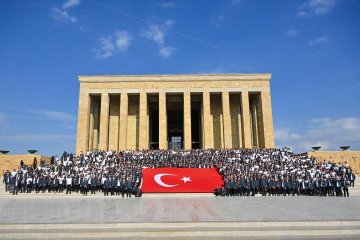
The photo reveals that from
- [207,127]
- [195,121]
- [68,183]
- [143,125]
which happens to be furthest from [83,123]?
[195,121]

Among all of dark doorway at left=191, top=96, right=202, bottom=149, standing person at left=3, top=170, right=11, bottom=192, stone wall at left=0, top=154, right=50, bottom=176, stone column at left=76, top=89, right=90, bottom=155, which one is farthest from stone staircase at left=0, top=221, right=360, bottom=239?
dark doorway at left=191, top=96, right=202, bottom=149

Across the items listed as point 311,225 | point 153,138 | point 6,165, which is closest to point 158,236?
point 311,225

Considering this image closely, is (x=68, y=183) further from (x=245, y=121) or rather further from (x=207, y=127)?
(x=245, y=121)

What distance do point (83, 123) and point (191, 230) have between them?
89.5ft

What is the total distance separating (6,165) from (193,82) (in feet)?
67.3

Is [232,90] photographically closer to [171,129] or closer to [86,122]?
[171,129]

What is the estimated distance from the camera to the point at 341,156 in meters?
26.0

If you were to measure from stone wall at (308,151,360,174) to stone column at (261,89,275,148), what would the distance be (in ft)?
19.7

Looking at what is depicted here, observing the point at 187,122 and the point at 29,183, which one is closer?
the point at 29,183

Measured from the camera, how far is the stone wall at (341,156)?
25.9 m

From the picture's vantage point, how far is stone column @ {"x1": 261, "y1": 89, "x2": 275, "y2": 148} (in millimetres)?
31609

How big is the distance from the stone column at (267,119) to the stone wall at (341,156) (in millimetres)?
6006

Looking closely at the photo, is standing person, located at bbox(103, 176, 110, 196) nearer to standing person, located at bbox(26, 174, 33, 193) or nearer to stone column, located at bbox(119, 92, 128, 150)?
standing person, located at bbox(26, 174, 33, 193)

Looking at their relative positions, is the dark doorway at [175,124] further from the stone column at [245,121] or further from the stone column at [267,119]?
the stone column at [267,119]
